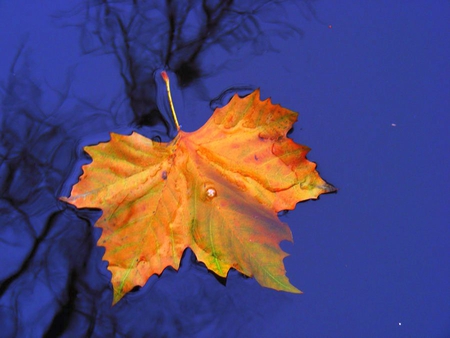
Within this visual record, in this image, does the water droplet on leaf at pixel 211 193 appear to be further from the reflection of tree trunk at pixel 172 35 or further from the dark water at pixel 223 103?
the reflection of tree trunk at pixel 172 35

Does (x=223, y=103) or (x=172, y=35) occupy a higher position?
(x=172, y=35)

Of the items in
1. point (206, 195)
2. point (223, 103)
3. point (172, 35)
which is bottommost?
point (206, 195)

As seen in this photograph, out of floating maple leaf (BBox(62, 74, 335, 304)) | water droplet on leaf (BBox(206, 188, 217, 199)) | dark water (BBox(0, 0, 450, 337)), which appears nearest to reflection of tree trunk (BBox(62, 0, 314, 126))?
dark water (BBox(0, 0, 450, 337))

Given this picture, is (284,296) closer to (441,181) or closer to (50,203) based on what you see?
(441,181)

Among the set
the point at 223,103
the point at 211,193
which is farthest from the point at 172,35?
the point at 211,193

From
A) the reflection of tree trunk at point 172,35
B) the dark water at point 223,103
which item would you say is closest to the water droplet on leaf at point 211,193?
the dark water at point 223,103

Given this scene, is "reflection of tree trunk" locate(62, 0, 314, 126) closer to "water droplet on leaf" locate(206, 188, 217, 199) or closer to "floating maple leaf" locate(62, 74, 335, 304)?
"floating maple leaf" locate(62, 74, 335, 304)

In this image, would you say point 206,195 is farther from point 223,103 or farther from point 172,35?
point 172,35
